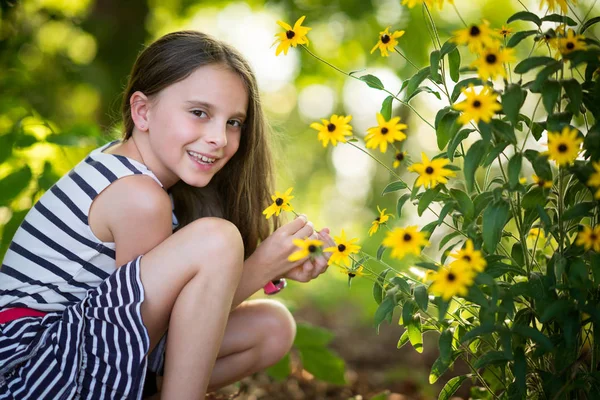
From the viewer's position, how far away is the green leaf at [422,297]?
1.10 m

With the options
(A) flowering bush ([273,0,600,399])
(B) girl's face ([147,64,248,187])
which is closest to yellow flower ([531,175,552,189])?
(A) flowering bush ([273,0,600,399])

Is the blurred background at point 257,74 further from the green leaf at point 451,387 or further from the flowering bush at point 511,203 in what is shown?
the green leaf at point 451,387

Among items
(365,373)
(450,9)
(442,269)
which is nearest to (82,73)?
(365,373)

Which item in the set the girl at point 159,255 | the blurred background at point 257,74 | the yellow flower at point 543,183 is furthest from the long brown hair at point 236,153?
the yellow flower at point 543,183

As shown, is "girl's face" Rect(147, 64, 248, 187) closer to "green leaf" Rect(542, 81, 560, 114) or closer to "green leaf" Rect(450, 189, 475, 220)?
"green leaf" Rect(450, 189, 475, 220)

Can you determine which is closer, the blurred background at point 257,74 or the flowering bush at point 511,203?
the flowering bush at point 511,203

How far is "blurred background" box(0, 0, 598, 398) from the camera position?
6.15 feet

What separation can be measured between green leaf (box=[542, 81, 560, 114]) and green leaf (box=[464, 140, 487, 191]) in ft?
0.38

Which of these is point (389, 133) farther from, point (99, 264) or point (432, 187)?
point (99, 264)

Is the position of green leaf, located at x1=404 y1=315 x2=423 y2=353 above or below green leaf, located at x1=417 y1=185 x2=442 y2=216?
below

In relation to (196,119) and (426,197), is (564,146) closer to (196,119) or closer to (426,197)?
(426,197)

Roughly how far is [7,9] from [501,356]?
2.05 metres

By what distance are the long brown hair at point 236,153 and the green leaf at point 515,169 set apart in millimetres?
810

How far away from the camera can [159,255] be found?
51.6 inches
